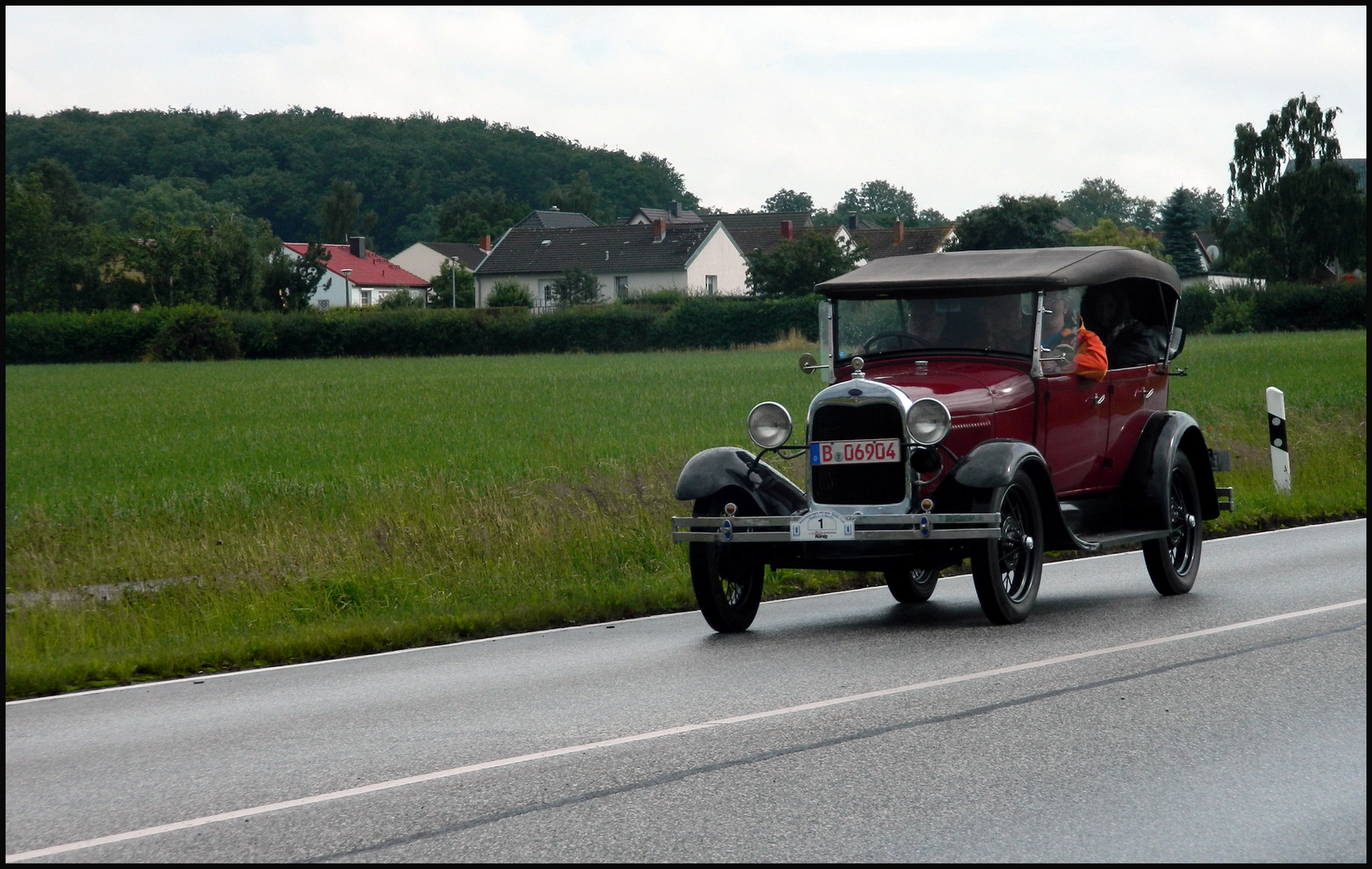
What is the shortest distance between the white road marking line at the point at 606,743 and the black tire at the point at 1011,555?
91 centimetres

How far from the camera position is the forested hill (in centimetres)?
12300

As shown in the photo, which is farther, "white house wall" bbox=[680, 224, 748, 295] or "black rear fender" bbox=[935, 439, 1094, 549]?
"white house wall" bbox=[680, 224, 748, 295]

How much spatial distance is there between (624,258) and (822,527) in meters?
103

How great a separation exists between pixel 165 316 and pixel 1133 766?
7509 centimetres

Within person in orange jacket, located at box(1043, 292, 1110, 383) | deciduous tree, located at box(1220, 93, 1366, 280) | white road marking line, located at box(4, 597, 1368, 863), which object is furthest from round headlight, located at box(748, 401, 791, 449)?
deciduous tree, located at box(1220, 93, 1366, 280)

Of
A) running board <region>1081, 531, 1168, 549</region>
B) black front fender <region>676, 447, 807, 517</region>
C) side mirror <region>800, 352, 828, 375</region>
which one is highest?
side mirror <region>800, 352, 828, 375</region>

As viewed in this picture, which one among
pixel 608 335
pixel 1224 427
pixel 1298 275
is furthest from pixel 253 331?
pixel 1224 427

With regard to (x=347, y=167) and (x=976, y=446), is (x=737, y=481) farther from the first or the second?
(x=347, y=167)

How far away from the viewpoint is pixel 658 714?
717 centimetres

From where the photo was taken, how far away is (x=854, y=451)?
971 centimetres

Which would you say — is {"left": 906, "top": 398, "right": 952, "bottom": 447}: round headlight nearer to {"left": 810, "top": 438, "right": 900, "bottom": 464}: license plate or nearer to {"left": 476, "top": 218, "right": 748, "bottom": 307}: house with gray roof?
{"left": 810, "top": 438, "right": 900, "bottom": 464}: license plate

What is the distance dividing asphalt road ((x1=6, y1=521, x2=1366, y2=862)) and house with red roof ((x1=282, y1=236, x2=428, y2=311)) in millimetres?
113388

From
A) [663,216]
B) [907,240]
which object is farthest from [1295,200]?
[663,216]

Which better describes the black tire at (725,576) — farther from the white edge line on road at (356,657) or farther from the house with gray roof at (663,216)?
the house with gray roof at (663,216)
